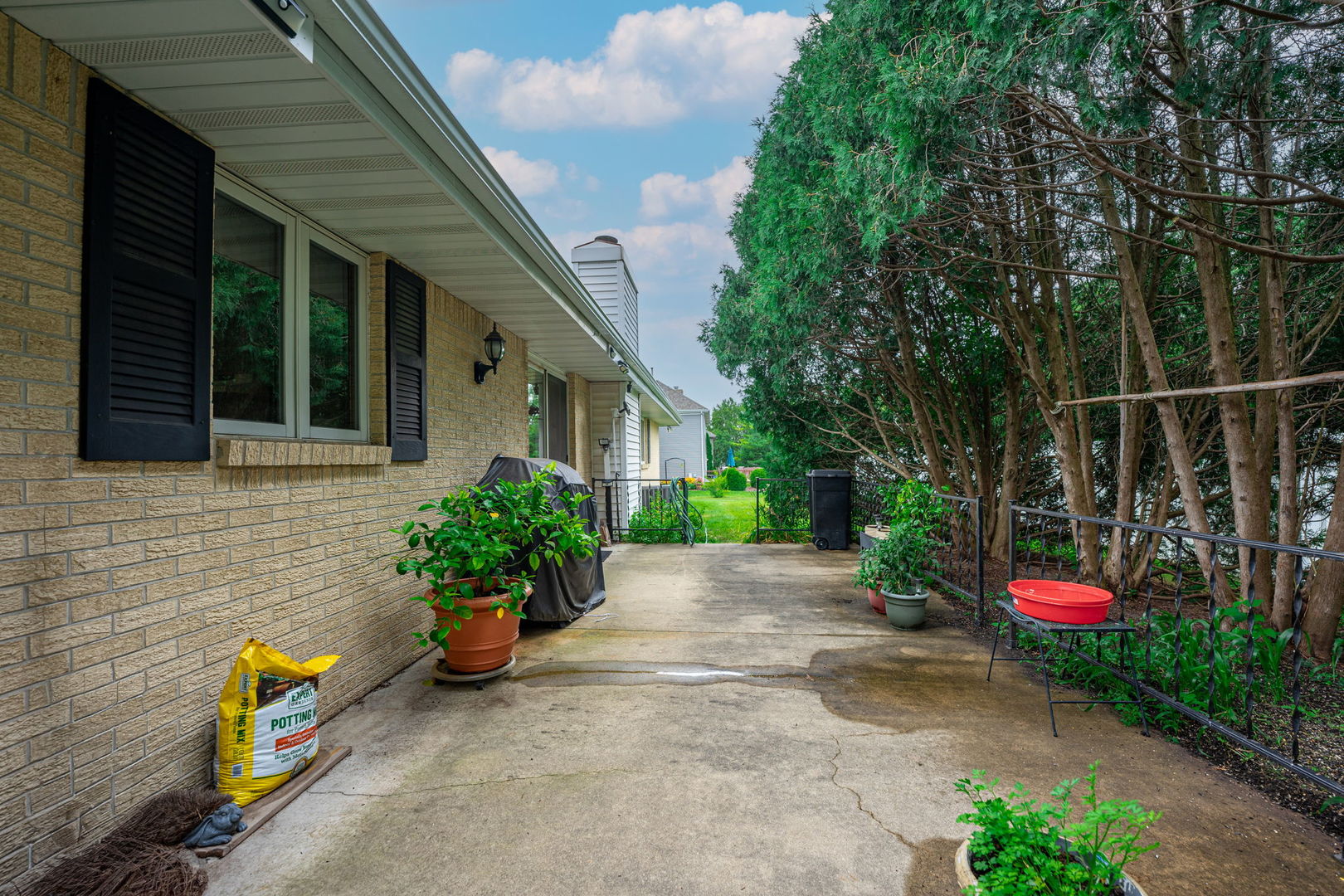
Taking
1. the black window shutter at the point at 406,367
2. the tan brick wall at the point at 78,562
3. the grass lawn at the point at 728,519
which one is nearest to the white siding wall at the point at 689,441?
the grass lawn at the point at 728,519

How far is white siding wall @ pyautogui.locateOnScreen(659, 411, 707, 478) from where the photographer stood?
30.6m

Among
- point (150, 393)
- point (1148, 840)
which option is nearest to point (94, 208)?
point (150, 393)

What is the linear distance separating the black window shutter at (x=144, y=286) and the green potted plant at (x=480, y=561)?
1186mm

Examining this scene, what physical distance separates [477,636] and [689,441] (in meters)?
28.0

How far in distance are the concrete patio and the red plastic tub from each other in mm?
536

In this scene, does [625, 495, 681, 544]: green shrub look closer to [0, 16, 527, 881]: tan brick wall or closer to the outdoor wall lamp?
the outdoor wall lamp

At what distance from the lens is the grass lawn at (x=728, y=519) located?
11570mm

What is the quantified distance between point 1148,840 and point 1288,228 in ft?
13.9

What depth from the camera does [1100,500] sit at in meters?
7.41

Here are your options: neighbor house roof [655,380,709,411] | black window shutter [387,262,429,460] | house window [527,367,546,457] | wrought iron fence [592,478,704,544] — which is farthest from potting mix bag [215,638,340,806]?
neighbor house roof [655,380,709,411]

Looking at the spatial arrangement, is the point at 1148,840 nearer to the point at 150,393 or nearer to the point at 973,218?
the point at 150,393

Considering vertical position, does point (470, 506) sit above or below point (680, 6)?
below

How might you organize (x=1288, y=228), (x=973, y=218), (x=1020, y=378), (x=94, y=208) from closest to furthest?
(x=94, y=208)
(x=1288, y=228)
(x=973, y=218)
(x=1020, y=378)

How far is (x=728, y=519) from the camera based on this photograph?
14.6 metres
